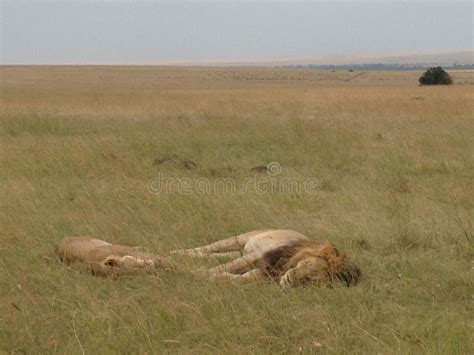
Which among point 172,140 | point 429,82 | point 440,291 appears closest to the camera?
point 440,291

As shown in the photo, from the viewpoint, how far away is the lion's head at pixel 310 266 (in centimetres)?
453

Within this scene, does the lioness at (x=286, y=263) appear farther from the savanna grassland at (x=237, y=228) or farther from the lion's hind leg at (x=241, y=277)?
the savanna grassland at (x=237, y=228)

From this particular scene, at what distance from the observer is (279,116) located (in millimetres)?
16344

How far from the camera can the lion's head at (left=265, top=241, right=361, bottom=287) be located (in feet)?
14.9

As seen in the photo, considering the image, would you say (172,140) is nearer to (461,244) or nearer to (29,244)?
(29,244)

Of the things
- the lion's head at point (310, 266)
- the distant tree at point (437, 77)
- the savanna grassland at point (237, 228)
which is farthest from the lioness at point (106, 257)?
the distant tree at point (437, 77)

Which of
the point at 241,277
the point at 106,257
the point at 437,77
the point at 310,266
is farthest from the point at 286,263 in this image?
the point at 437,77

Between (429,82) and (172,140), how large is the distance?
2729 centimetres

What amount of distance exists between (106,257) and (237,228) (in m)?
1.82

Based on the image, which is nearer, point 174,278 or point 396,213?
point 174,278

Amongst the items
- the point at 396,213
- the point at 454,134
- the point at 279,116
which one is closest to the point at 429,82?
the point at 279,116

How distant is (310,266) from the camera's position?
457 cm

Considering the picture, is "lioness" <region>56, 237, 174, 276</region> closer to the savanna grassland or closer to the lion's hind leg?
the savanna grassland

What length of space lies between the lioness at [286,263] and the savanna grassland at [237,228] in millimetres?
163
